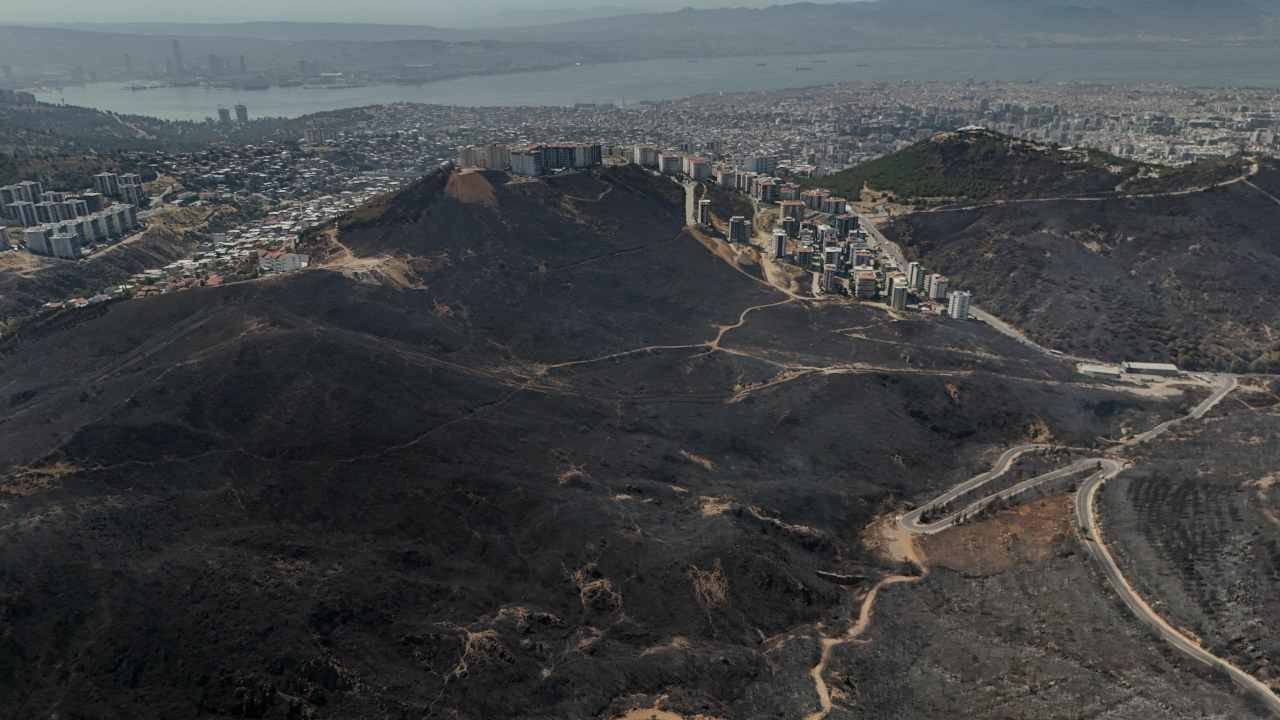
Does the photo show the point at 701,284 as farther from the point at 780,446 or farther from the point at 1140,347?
the point at 1140,347

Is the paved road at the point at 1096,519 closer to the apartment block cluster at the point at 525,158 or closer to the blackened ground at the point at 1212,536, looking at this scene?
the blackened ground at the point at 1212,536

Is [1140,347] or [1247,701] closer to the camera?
[1247,701]

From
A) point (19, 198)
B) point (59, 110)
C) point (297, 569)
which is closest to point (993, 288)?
point (297, 569)

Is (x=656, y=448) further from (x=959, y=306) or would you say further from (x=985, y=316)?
(x=985, y=316)

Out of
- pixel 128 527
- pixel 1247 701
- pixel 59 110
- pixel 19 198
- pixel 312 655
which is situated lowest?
pixel 1247 701

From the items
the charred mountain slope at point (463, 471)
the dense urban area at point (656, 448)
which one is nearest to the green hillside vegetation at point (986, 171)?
the dense urban area at point (656, 448)

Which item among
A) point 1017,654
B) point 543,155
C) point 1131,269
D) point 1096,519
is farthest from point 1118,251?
point 1017,654
